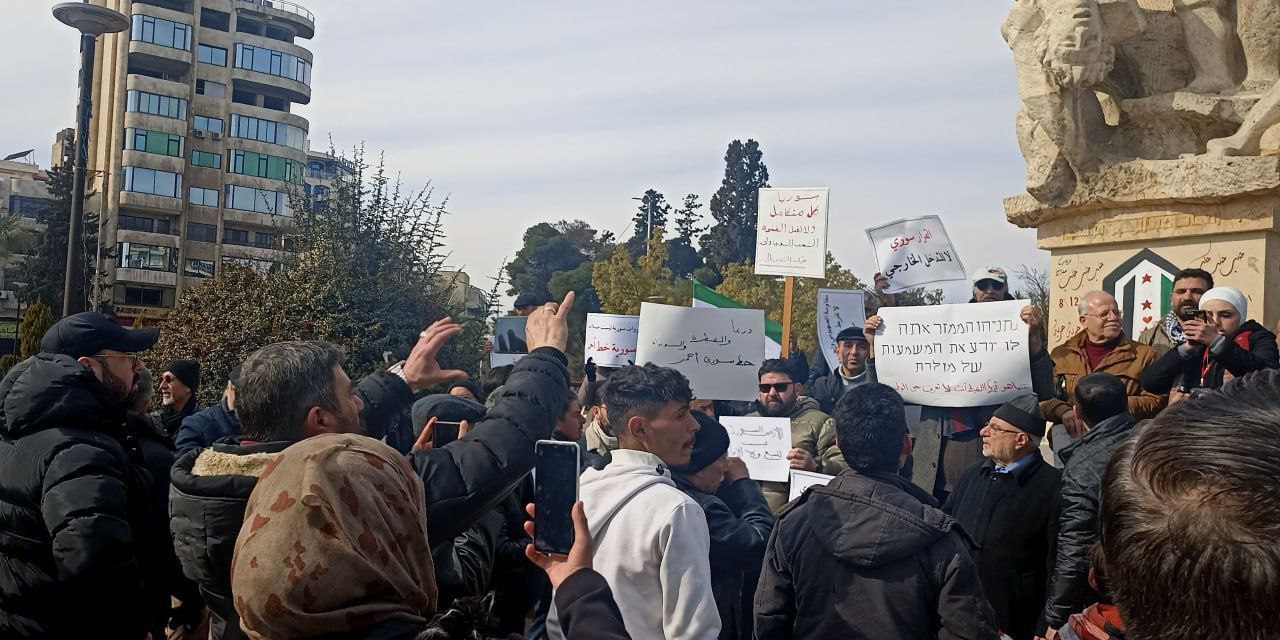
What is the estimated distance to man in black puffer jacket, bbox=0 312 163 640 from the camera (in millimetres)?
3359

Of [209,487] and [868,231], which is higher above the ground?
[868,231]

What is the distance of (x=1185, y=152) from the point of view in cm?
730

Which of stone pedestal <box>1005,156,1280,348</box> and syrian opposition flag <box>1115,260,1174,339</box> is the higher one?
stone pedestal <box>1005,156,1280,348</box>

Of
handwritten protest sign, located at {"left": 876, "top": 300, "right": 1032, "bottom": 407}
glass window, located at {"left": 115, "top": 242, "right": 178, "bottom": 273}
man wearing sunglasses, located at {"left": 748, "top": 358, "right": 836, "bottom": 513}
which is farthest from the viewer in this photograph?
glass window, located at {"left": 115, "top": 242, "right": 178, "bottom": 273}

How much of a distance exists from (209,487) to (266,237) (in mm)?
67932

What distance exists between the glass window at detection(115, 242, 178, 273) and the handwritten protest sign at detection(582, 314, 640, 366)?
57.9 m

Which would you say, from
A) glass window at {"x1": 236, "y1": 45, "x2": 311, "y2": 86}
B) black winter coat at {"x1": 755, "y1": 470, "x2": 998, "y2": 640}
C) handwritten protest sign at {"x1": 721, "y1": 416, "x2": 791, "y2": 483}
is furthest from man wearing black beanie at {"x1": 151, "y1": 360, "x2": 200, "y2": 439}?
glass window at {"x1": 236, "y1": 45, "x2": 311, "y2": 86}

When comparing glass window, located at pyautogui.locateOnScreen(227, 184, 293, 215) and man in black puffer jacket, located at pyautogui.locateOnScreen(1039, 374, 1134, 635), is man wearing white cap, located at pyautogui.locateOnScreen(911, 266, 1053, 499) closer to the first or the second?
man in black puffer jacket, located at pyautogui.locateOnScreen(1039, 374, 1134, 635)

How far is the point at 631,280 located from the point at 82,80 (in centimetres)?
3342

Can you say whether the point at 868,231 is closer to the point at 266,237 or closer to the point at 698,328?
the point at 698,328

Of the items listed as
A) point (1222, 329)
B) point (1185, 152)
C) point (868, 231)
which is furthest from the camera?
point (868, 231)

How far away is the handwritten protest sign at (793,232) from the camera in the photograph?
8609 mm

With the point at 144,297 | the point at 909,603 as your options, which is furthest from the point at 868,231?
the point at 144,297

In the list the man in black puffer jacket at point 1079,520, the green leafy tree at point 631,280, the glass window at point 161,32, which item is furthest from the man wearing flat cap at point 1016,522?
the glass window at point 161,32
